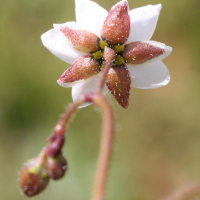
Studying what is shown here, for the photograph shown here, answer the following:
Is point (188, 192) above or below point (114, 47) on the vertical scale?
below

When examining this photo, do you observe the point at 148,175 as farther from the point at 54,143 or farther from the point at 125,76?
the point at 54,143

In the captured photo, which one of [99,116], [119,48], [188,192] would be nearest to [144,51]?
[119,48]

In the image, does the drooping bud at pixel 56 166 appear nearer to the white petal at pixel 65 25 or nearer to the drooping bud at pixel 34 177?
the drooping bud at pixel 34 177

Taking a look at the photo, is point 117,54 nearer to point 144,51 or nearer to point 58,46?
point 144,51

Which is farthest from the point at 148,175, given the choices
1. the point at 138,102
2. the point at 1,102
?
the point at 1,102

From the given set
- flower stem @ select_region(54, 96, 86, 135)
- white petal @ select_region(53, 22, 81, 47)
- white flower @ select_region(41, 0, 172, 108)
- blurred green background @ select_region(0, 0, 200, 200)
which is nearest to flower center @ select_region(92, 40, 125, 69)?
white flower @ select_region(41, 0, 172, 108)

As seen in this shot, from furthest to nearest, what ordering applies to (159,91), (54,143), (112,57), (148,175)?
(159,91)
(148,175)
(112,57)
(54,143)

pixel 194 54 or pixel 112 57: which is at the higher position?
pixel 112 57
